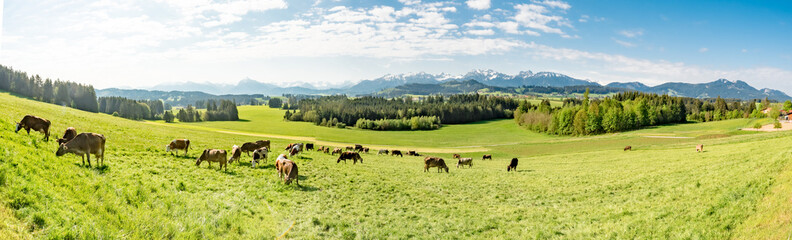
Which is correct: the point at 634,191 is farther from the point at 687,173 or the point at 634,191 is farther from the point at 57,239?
the point at 57,239

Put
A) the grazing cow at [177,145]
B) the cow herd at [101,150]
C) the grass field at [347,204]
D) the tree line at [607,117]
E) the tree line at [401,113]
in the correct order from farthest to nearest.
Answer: the tree line at [401,113], the tree line at [607,117], the grazing cow at [177,145], the cow herd at [101,150], the grass field at [347,204]

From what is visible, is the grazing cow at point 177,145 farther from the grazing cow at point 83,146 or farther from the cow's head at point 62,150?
the cow's head at point 62,150

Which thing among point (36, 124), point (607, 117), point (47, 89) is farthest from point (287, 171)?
point (47, 89)

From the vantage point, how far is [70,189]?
9578mm

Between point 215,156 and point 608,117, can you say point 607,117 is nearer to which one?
point 608,117

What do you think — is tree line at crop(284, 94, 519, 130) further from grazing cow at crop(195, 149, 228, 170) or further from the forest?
grazing cow at crop(195, 149, 228, 170)

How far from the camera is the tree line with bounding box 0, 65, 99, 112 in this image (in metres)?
109

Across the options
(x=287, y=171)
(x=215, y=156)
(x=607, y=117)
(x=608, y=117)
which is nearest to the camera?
(x=287, y=171)

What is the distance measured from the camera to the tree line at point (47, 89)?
108688mm

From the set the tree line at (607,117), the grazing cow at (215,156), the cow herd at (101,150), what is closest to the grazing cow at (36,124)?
the cow herd at (101,150)

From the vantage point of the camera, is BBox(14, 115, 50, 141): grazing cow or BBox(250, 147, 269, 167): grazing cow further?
BBox(250, 147, 269, 167): grazing cow

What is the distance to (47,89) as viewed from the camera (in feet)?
367

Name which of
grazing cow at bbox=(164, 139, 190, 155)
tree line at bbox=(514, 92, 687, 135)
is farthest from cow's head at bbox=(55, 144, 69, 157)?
tree line at bbox=(514, 92, 687, 135)

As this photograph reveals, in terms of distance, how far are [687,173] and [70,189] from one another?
27.9m
